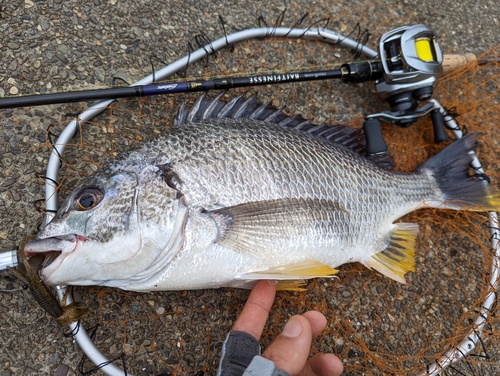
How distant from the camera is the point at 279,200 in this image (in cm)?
166

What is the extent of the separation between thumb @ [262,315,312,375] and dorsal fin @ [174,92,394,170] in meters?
1.01

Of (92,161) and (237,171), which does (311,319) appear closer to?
(237,171)

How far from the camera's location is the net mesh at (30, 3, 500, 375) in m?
1.78

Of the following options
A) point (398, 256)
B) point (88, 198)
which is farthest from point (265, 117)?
point (398, 256)

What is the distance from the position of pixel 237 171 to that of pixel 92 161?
83 cm

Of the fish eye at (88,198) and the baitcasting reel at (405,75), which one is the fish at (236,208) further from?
the baitcasting reel at (405,75)

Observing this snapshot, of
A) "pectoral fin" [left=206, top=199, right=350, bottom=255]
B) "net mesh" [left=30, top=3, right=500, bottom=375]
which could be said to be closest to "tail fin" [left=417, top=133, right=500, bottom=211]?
"net mesh" [left=30, top=3, right=500, bottom=375]

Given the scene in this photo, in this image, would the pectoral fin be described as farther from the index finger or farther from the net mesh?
the net mesh

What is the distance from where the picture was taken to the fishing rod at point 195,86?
5.24 ft

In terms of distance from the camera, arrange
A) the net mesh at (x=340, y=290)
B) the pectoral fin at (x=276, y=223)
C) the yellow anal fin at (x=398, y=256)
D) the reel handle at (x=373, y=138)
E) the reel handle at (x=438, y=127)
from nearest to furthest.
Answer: the pectoral fin at (x=276, y=223) → the net mesh at (x=340, y=290) → the yellow anal fin at (x=398, y=256) → the reel handle at (x=373, y=138) → the reel handle at (x=438, y=127)

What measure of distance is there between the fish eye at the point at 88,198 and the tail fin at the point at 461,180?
1.73m

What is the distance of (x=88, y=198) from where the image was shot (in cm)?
147

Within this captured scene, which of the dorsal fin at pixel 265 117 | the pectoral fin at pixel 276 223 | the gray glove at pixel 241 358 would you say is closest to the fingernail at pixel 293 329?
the gray glove at pixel 241 358

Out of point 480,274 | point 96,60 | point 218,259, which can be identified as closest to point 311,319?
point 218,259
